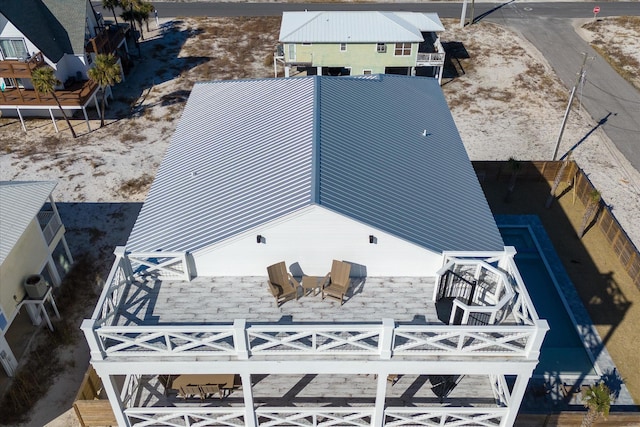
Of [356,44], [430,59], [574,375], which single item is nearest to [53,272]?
[574,375]

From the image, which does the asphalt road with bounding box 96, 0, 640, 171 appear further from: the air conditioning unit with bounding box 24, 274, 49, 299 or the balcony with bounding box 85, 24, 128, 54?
the air conditioning unit with bounding box 24, 274, 49, 299

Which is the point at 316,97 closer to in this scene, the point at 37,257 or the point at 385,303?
the point at 385,303

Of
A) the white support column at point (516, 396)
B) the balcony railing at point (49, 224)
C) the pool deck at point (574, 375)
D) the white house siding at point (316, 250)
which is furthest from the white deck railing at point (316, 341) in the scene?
the balcony railing at point (49, 224)

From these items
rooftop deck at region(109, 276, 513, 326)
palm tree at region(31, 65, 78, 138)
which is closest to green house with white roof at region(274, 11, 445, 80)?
palm tree at region(31, 65, 78, 138)

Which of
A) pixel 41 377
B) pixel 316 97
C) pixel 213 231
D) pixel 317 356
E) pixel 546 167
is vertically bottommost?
pixel 41 377

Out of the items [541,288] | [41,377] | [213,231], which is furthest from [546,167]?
[41,377]

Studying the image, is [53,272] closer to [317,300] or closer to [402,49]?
[317,300]

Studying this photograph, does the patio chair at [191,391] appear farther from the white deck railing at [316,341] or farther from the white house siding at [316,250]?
the white house siding at [316,250]
